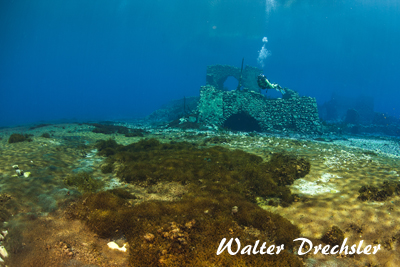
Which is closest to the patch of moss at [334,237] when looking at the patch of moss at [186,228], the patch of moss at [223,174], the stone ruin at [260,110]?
the patch of moss at [186,228]

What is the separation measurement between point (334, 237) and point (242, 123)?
23.8 metres

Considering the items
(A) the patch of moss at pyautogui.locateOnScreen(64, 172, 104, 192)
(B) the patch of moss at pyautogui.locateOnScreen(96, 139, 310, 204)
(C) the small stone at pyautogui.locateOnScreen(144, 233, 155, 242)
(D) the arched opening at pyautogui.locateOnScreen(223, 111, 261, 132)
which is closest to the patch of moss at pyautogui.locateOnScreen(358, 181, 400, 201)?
(B) the patch of moss at pyautogui.locateOnScreen(96, 139, 310, 204)

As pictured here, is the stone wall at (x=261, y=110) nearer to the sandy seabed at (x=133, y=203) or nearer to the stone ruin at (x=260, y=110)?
the stone ruin at (x=260, y=110)

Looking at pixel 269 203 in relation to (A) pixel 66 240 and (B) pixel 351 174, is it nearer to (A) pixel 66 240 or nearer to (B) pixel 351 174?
(B) pixel 351 174

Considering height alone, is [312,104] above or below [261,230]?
above

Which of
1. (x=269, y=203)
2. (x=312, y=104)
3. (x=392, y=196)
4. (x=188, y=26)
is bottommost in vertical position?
(x=269, y=203)

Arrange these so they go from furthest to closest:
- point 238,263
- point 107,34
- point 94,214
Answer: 1. point 107,34
2. point 94,214
3. point 238,263

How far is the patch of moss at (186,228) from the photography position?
312 cm

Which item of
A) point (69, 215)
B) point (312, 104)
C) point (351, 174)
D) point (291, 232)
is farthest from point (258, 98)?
point (69, 215)

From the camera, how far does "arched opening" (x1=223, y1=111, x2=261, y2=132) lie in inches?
980

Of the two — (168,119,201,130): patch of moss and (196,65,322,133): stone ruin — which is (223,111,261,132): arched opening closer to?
(196,65,322,133): stone ruin

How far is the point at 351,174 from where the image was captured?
24.4 ft

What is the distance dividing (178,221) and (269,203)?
9.98ft

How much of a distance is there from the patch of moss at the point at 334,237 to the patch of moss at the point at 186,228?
576 millimetres
